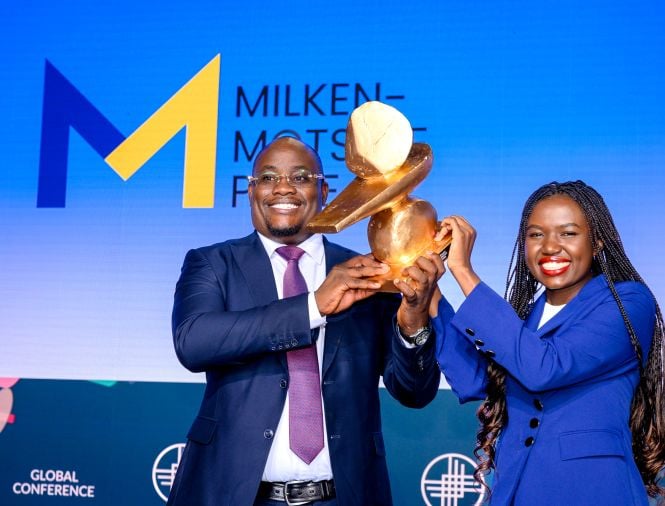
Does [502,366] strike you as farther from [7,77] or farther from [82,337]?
[7,77]

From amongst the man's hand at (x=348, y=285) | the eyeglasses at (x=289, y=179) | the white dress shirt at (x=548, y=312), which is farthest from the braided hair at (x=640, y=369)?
the eyeglasses at (x=289, y=179)

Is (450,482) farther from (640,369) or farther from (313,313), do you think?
(640,369)

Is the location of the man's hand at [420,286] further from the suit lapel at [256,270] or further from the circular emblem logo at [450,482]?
the circular emblem logo at [450,482]

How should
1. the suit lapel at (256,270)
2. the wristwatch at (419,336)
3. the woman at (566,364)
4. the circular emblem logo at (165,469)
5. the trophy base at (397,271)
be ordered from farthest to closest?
the circular emblem logo at (165,469), the suit lapel at (256,270), the wristwatch at (419,336), the trophy base at (397,271), the woman at (566,364)

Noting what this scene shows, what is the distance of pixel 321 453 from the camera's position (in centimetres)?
260

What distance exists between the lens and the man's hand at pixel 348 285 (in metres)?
2.45

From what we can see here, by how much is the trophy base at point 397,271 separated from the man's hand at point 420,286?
0.02 meters

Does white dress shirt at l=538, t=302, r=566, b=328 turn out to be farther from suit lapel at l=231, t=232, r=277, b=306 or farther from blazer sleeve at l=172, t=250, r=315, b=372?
suit lapel at l=231, t=232, r=277, b=306

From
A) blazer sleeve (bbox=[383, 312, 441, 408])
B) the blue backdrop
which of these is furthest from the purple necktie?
the blue backdrop

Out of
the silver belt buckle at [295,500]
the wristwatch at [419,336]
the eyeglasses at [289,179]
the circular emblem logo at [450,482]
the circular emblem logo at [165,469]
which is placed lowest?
the silver belt buckle at [295,500]

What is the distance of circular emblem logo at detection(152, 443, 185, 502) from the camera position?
470 centimetres

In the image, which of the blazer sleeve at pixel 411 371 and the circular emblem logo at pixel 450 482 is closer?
the blazer sleeve at pixel 411 371

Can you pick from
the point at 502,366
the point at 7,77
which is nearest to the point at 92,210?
the point at 7,77

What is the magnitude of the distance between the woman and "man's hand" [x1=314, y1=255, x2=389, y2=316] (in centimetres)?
21
